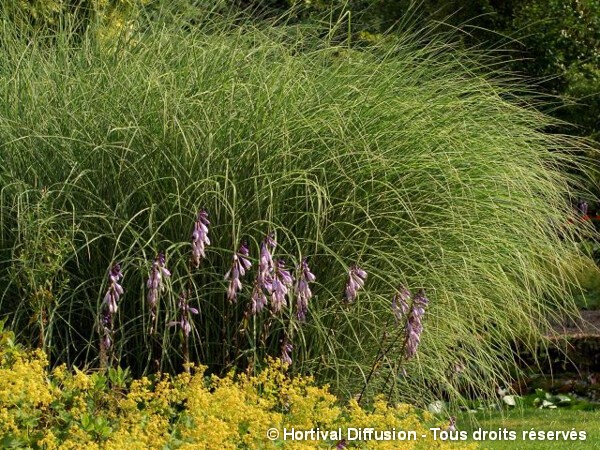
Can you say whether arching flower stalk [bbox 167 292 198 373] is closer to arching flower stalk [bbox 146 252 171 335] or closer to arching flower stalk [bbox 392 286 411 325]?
arching flower stalk [bbox 146 252 171 335]

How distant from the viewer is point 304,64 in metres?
5.53

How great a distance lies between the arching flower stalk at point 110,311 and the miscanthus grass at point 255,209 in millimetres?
80

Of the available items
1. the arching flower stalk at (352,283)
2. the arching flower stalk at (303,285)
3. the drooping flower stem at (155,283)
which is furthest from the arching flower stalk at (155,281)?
the arching flower stalk at (352,283)

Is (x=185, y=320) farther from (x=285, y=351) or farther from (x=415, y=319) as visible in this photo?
(x=415, y=319)

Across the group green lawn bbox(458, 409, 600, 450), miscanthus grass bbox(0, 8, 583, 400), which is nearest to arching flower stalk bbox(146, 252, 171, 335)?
miscanthus grass bbox(0, 8, 583, 400)

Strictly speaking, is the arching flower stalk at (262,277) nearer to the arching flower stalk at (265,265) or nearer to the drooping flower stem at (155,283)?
the arching flower stalk at (265,265)

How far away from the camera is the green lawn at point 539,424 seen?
5566 mm

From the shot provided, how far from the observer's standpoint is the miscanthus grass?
4699 millimetres

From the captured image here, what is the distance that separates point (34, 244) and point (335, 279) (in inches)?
50.2

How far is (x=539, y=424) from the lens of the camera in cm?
622

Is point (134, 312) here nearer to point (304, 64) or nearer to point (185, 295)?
point (185, 295)

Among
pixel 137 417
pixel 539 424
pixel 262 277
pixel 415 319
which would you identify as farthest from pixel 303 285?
pixel 539 424

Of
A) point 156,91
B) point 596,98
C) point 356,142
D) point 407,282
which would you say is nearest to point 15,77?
point 156,91

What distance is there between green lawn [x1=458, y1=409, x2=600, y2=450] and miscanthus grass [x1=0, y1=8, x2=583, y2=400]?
53cm
